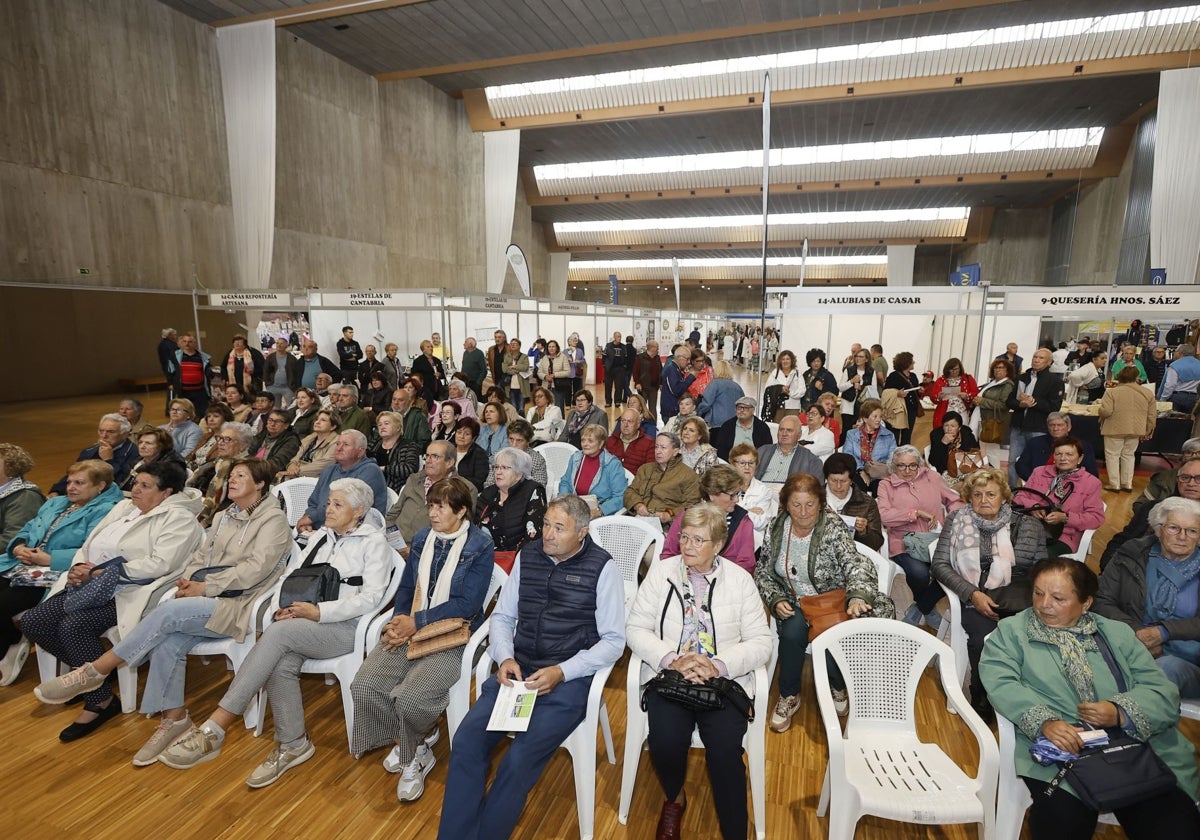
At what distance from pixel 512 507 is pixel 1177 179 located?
14.7 meters

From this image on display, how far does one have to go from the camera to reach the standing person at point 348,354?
30.0 ft

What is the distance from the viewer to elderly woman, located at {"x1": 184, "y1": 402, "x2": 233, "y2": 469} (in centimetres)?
493

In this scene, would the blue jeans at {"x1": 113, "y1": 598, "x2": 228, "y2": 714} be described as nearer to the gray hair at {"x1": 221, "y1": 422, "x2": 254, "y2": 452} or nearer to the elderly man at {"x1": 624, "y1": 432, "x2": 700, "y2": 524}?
the gray hair at {"x1": 221, "y1": 422, "x2": 254, "y2": 452}

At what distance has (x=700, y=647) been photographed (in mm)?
2332

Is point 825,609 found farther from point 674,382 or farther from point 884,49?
point 884,49

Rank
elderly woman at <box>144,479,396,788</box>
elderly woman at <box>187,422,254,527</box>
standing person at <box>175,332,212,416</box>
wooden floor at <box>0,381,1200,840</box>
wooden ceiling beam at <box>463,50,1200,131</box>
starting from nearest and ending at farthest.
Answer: wooden floor at <box>0,381,1200,840</box> → elderly woman at <box>144,479,396,788</box> → elderly woman at <box>187,422,254,527</box> → standing person at <box>175,332,212,416</box> → wooden ceiling beam at <box>463,50,1200,131</box>

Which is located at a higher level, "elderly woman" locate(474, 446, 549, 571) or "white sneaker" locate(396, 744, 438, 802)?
"elderly woman" locate(474, 446, 549, 571)

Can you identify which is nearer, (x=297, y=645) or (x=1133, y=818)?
(x=1133, y=818)

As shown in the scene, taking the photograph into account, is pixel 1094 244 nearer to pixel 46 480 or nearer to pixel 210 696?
pixel 210 696

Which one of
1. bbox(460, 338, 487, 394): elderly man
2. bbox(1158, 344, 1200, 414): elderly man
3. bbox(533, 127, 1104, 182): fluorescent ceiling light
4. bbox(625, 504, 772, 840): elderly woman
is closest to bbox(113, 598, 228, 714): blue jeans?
bbox(625, 504, 772, 840): elderly woman

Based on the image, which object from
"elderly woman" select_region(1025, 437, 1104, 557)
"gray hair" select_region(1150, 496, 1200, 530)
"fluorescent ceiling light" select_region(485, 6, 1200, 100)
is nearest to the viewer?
"gray hair" select_region(1150, 496, 1200, 530)

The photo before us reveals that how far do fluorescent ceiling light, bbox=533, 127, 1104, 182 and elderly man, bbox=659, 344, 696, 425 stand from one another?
1264 cm

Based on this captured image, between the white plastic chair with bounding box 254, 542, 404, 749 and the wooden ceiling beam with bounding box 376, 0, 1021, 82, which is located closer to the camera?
the white plastic chair with bounding box 254, 542, 404, 749

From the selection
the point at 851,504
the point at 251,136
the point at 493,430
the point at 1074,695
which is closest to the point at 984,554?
the point at 851,504
